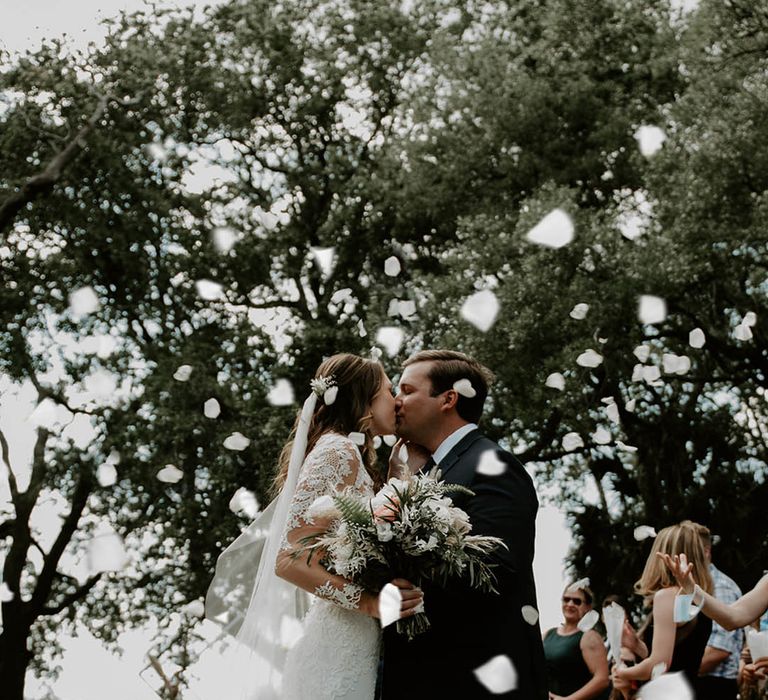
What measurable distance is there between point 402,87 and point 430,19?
1.18m

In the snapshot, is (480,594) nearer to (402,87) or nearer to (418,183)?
(418,183)

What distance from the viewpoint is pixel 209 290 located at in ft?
46.6

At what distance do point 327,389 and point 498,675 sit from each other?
4.06 ft

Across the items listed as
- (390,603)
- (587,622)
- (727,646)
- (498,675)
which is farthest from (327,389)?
(587,622)

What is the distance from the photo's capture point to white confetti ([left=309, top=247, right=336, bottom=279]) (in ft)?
49.3

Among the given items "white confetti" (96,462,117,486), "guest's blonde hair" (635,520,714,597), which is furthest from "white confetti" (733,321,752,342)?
"white confetti" (96,462,117,486)

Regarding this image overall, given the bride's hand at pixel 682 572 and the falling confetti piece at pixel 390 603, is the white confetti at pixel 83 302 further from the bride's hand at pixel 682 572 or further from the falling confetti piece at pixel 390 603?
the falling confetti piece at pixel 390 603

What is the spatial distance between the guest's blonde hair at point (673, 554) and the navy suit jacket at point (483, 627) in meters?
1.41

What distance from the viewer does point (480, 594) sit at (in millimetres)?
3002

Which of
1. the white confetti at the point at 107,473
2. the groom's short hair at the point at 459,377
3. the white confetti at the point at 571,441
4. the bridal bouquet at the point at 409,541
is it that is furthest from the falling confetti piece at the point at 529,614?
the white confetti at the point at 107,473

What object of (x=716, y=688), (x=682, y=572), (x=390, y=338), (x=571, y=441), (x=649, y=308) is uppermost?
(x=390, y=338)

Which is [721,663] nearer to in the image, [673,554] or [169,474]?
[673,554]

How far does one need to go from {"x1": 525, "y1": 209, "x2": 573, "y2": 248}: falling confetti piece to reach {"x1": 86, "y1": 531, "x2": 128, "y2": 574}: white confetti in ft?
23.5

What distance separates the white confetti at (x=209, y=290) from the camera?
46.5 feet
